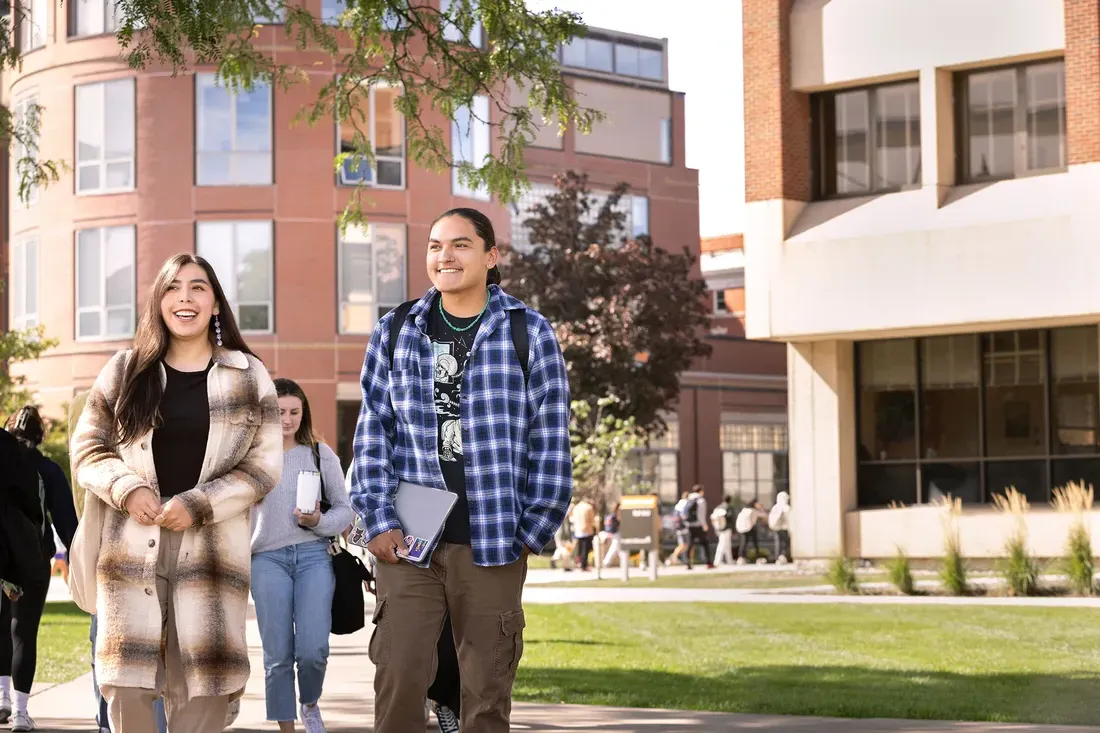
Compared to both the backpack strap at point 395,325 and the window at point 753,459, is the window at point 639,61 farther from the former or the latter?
the backpack strap at point 395,325

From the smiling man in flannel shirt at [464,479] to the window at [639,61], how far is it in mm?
50155

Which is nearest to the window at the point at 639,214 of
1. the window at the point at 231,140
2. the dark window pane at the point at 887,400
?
the window at the point at 231,140

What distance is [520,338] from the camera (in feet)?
21.3

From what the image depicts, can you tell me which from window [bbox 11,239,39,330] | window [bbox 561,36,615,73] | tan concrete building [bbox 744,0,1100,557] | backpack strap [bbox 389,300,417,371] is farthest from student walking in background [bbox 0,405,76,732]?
window [bbox 561,36,615,73]

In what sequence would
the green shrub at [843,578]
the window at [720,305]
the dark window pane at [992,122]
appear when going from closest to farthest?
the green shrub at [843,578]
the dark window pane at [992,122]
the window at [720,305]

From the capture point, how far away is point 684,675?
45.1 feet

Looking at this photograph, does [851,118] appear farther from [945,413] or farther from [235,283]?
[235,283]

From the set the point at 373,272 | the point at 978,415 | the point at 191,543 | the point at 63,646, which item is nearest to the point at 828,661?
the point at 63,646

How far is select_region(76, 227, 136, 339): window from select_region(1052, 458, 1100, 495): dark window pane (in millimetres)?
20679

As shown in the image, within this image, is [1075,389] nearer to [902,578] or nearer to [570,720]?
[902,578]

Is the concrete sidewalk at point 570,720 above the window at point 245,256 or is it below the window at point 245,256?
below

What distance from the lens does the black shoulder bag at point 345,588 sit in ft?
30.6

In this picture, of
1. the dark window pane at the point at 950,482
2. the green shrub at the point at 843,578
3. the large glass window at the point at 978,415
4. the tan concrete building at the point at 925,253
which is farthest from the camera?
the dark window pane at the point at 950,482

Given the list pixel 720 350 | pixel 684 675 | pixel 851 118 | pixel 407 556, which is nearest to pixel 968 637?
pixel 684 675
